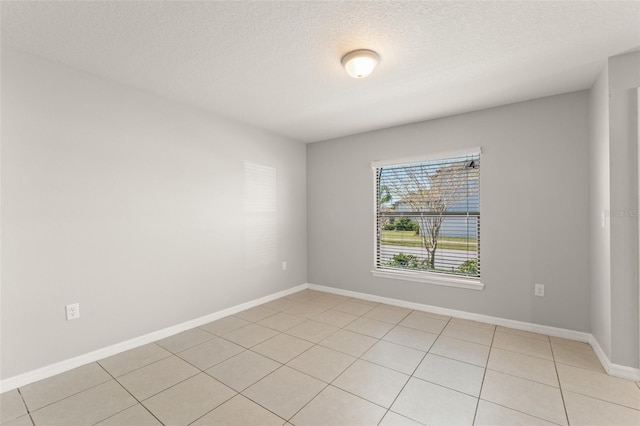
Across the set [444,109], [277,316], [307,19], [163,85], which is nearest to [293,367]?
[277,316]

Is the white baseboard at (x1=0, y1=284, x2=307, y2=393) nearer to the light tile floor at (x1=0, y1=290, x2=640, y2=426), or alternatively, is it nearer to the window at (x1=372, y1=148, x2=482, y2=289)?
the light tile floor at (x1=0, y1=290, x2=640, y2=426)

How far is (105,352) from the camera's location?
2.59m

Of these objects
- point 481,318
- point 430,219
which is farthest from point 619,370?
point 430,219

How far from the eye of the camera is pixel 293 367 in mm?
2408

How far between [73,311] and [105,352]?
0.47 m

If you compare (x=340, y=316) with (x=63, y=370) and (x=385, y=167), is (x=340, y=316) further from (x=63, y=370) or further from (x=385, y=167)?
(x=63, y=370)

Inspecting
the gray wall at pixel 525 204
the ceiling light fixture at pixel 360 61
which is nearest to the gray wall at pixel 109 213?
the ceiling light fixture at pixel 360 61

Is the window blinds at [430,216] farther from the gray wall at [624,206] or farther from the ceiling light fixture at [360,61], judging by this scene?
the ceiling light fixture at [360,61]

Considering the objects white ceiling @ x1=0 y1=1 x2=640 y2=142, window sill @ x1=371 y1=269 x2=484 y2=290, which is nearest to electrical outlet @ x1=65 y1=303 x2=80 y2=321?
white ceiling @ x1=0 y1=1 x2=640 y2=142

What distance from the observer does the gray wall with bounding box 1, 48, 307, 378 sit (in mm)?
2191

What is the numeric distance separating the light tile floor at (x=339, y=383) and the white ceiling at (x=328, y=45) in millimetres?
2498

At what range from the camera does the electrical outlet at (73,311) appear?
7.89 ft

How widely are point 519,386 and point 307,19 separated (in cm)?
296

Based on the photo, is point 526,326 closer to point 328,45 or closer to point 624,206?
point 624,206
